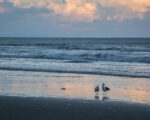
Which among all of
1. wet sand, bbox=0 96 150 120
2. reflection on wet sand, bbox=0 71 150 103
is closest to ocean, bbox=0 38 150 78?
reflection on wet sand, bbox=0 71 150 103

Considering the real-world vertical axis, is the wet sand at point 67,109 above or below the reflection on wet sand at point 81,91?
below

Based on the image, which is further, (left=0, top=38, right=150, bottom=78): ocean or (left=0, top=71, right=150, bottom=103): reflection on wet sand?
(left=0, top=38, right=150, bottom=78): ocean

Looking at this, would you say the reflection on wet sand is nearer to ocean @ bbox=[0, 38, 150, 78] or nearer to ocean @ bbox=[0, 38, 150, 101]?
ocean @ bbox=[0, 38, 150, 101]

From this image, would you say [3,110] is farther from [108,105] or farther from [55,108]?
[108,105]

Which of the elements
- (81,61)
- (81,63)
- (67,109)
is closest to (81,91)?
(67,109)

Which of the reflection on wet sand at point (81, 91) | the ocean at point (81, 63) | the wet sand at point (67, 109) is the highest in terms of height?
the ocean at point (81, 63)

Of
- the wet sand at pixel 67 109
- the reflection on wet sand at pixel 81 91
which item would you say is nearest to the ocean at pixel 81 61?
the reflection on wet sand at pixel 81 91

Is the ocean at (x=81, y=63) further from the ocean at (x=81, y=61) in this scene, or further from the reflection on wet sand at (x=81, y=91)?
the reflection on wet sand at (x=81, y=91)

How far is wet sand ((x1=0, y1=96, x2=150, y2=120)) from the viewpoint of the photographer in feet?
20.0

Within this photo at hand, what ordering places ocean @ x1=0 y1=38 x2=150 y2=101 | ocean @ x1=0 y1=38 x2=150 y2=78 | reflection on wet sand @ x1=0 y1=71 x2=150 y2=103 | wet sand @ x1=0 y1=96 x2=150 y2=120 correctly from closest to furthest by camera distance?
wet sand @ x1=0 y1=96 x2=150 y2=120 → reflection on wet sand @ x1=0 y1=71 x2=150 y2=103 → ocean @ x1=0 y1=38 x2=150 y2=101 → ocean @ x1=0 y1=38 x2=150 y2=78

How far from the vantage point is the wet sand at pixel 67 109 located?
6.08 meters

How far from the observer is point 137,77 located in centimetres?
1299

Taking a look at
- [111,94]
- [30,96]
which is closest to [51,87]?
[30,96]

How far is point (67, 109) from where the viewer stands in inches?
265
